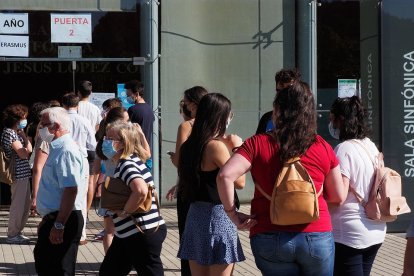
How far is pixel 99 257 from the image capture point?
9.80 metres

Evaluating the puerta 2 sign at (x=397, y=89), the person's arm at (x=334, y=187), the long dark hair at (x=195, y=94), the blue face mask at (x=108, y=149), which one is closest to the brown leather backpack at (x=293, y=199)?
the person's arm at (x=334, y=187)

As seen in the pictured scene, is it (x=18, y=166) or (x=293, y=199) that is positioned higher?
(x=293, y=199)

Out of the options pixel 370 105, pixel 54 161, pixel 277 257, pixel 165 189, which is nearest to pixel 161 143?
pixel 165 189

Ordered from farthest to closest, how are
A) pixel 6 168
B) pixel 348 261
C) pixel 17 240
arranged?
1. pixel 6 168
2. pixel 17 240
3. pixel 348 261

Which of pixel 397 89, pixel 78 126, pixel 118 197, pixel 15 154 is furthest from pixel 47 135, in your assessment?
pixel 397 89

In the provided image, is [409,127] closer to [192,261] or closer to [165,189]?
[165,189]

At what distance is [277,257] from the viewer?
4832mm

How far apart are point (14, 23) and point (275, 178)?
9.43 meters

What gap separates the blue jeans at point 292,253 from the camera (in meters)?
4.82

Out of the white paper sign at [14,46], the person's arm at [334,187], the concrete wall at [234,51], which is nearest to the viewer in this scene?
the person's arm at [334,187]

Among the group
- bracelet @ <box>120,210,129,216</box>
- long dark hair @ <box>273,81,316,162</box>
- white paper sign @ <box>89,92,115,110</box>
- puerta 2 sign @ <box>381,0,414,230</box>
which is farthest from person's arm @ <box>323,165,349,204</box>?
white paper sign @ <box>89,92,115,110</box>

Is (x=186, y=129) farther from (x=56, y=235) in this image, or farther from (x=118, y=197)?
(x=56, y=235)

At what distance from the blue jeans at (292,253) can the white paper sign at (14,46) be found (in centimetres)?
927

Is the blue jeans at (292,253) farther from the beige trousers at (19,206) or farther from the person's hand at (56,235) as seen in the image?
the beige trousers at (19,206)
